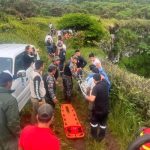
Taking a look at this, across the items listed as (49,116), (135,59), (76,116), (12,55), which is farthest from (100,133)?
(135,59)

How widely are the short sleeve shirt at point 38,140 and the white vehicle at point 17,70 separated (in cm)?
461

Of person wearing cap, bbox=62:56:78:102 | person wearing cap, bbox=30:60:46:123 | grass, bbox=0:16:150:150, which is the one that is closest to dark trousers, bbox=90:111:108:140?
grass, bbox=0:16:150:150

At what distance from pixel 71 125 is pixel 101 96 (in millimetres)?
1502

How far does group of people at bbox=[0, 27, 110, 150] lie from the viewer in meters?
4.99

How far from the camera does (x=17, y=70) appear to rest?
34.0 ft

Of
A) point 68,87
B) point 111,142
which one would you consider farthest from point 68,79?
point 111,142

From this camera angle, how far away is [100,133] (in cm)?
955

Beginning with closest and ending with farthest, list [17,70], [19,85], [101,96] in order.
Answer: [101,96] < [19,85] < [17,70]

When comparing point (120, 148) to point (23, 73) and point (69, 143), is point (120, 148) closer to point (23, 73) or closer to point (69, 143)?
point (69, 143)

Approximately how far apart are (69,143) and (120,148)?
1.20 m

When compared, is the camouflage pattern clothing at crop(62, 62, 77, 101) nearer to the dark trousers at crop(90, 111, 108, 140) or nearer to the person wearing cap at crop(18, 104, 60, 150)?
the dark trousers at crop(90, 111, 108, 140)

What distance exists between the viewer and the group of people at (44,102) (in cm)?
499

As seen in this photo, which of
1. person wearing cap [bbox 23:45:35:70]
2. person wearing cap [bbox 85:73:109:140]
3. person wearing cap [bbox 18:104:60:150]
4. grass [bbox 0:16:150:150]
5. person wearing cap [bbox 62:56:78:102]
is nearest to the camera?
person wearing cap [bbox 18:104:60:150]

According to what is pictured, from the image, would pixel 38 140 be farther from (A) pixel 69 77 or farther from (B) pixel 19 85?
(A) pixel 69 77
